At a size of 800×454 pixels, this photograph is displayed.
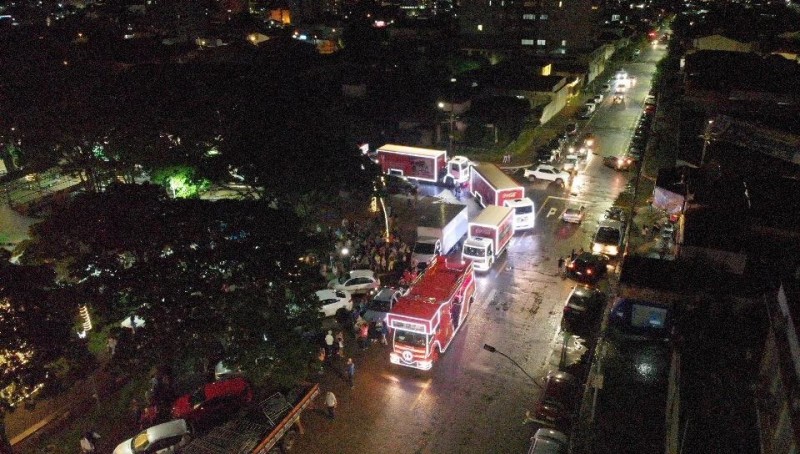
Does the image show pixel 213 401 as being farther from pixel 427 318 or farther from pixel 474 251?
pixel 474 251

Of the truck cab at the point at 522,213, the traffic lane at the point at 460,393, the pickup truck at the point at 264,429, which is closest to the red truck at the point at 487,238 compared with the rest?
the truck cab at the point at 522,213

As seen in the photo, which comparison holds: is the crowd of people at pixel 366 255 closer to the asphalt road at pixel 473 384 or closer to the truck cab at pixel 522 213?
the asphalt road at pixel 473 384

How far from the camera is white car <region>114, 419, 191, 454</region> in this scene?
46.5ft

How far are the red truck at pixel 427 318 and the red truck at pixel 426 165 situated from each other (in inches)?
604

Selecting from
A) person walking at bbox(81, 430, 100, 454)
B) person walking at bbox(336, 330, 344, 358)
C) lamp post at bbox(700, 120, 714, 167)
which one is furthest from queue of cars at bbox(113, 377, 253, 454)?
lamp post at bbox(700, 120, 714, 167)

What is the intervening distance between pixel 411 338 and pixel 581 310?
6274 mm

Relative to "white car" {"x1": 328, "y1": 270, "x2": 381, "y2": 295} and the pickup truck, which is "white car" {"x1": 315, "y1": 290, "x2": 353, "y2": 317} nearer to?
"white car" {"x1": 328, "y1": 270, "x2": 381, "y2": 295}

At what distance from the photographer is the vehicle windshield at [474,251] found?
76.0 feet

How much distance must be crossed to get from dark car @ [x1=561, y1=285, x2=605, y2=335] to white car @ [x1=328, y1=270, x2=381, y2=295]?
7360mm

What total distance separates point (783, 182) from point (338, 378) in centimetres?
2266

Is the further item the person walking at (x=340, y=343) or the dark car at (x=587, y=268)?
the dark car at (x=587, y=268)

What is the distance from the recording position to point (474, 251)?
2327cm

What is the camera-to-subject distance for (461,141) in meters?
43.2

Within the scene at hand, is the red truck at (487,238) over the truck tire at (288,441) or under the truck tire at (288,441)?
over
